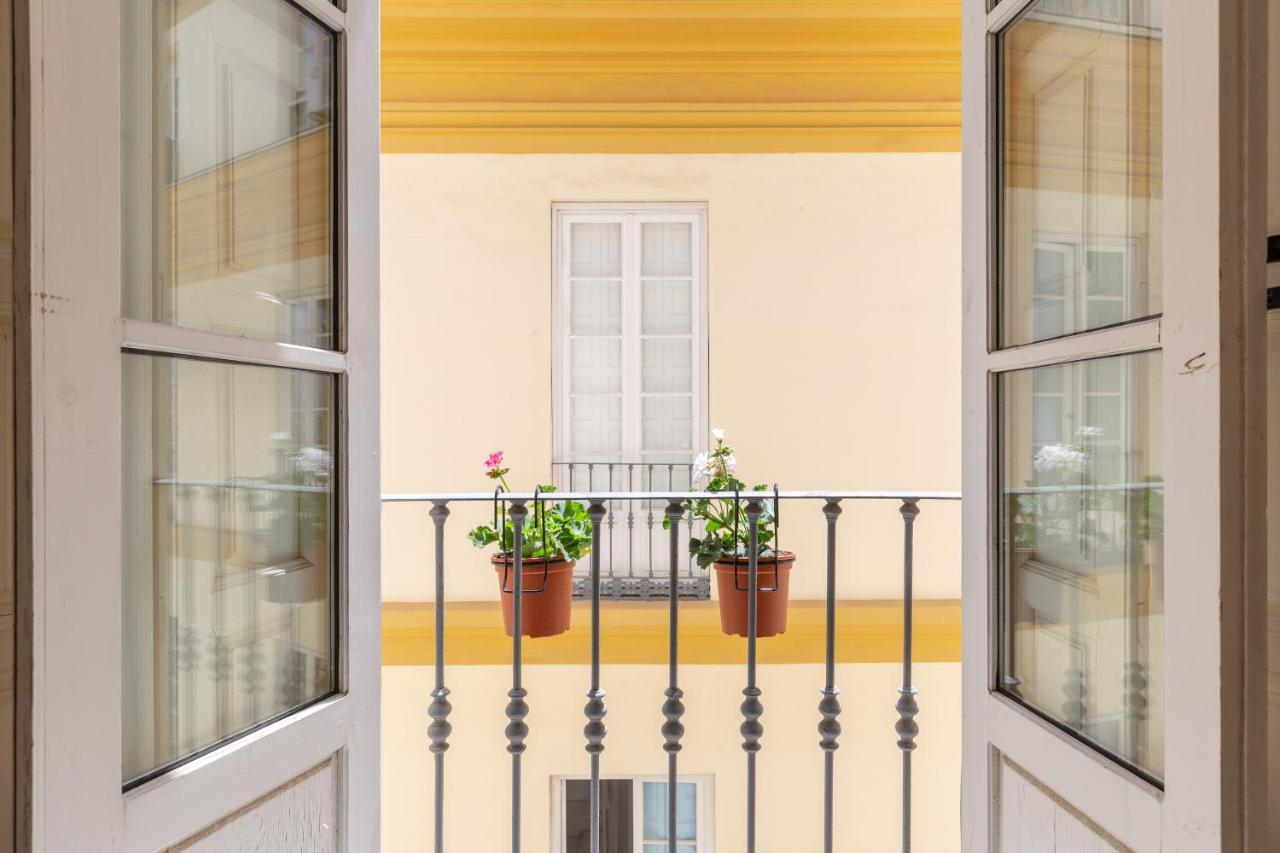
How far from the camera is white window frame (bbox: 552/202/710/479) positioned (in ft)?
13.4

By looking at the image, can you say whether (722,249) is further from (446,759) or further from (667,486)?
(446,759)

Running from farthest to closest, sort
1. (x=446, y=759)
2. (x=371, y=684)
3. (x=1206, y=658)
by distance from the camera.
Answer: (x=446, y=759) < (x=371, y=684) < (x=1206, y=658)

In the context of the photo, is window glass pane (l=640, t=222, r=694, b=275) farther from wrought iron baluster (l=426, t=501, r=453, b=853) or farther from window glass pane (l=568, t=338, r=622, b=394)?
wrought iron baluster (l=426, t=501, r=453, b=853)

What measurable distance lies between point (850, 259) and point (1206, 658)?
11.7ft

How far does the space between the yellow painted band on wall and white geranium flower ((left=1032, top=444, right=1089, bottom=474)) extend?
2.91 meters

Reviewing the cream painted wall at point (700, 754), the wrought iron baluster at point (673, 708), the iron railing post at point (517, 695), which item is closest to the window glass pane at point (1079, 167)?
the wrought iron baluster at point (673, 708)

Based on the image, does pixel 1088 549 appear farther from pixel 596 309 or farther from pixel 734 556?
pixel 596 309

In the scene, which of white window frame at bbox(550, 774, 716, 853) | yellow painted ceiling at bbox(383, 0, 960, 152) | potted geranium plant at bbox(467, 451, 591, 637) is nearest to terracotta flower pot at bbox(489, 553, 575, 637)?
potted geranium plant at bbox(467, 451, 591, 637)

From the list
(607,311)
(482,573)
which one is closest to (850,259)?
(607,311)

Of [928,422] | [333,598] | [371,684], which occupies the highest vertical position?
[928,422]

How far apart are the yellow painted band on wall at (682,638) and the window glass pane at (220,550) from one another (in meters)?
2.81

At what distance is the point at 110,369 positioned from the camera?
0.77m

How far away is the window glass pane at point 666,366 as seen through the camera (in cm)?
420

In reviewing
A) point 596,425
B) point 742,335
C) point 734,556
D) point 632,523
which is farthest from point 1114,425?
point 596,425
